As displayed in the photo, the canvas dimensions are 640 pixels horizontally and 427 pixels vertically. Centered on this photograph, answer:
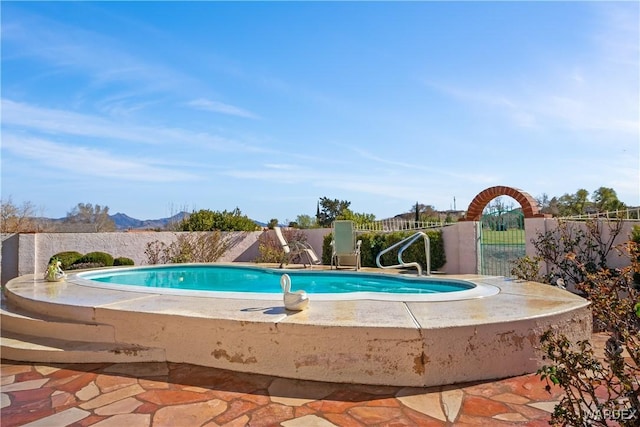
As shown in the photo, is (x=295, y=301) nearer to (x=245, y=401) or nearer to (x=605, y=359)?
(x=245, y=401)

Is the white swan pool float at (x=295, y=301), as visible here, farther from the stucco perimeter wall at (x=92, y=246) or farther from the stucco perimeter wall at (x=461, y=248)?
the stucco perimeter wall at (x=92, y=246)

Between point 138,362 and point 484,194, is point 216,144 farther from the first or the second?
point 138,362

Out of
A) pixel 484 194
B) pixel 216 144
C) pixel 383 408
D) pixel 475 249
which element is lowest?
pixel 383 408

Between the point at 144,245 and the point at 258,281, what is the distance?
21.2ft

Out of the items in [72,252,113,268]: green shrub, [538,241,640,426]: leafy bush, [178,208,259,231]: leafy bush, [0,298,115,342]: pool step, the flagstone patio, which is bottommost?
the flagstone patio

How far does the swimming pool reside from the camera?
6504 millimetres

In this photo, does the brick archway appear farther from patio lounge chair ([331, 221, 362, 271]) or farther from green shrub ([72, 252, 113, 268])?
green shrub ([72, 252, 113, 268])

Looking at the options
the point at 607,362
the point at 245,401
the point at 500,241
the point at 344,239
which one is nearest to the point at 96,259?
the point at 344,239

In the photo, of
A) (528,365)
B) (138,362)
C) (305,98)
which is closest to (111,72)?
(305,98)

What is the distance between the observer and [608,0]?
5.50m

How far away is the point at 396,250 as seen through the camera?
11.0 meters

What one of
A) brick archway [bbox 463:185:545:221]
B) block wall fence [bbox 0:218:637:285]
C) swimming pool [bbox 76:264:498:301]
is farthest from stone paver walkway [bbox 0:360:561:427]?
brick archway [bbox 463:185:545:221]

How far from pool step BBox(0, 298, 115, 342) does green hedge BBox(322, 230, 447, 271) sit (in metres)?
8.09

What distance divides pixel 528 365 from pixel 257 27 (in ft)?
26.8
